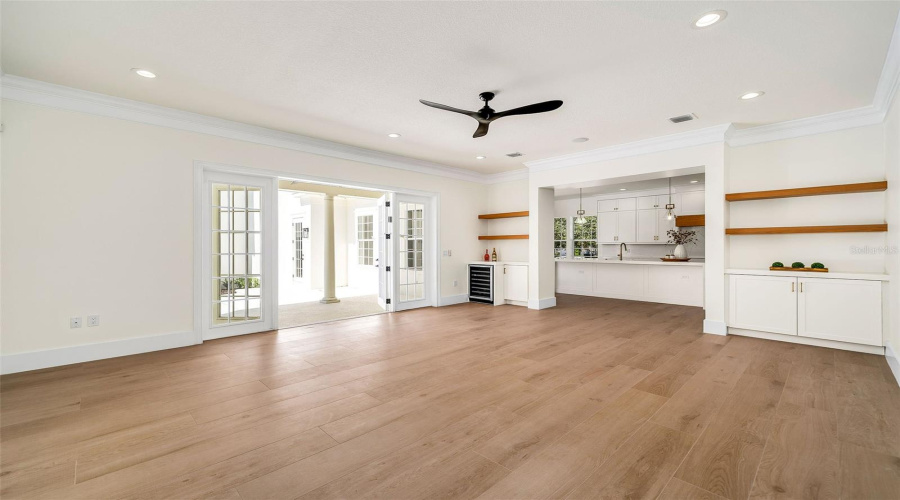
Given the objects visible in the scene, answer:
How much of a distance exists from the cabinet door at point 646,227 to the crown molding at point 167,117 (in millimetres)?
5509

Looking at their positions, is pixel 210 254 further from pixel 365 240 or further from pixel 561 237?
pixel 561 237

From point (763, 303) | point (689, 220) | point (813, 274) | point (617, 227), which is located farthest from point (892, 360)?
point (617, 227)

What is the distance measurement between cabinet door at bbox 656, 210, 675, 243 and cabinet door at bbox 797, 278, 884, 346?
3.85 m

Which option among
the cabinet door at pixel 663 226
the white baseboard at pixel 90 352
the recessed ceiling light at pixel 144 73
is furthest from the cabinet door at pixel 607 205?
the recessed ceiling light at pixel 144 73

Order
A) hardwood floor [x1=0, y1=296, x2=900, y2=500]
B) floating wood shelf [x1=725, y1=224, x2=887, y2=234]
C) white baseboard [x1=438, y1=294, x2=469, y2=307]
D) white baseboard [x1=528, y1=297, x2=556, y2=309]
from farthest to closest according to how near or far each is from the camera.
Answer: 1. white baseboard [x1=438, y1=294, x2=469, y2=307]
2. white baseboard [x1=528, y1=297, x2=556, y2=309]
3. floating wood shelf [x1=725, y1=224, x2=887, y2=234]
4. hardwood floor [x1=0, y1=296, x2=900, y2=500]

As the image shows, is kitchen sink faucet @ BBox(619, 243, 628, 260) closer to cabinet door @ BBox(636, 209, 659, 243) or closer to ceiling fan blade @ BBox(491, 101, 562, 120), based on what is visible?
cabinet door @ BBox(636, 209, 659, 243)

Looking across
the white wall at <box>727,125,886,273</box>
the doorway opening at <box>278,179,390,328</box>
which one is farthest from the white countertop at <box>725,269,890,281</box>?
the doorway opening at <box>278,179,390,328</box>

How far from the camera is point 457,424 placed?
2379 millimetres

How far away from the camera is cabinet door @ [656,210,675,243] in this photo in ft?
25.8

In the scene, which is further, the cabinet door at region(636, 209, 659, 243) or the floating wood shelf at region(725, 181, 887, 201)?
the cabinet door at region(636, 209, 659, 243)

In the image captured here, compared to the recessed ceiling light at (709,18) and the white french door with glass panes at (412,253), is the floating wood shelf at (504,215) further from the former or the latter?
the recessed ceiling light at (709,18)

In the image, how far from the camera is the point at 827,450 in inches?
82.1

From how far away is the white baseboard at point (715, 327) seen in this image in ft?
15.3

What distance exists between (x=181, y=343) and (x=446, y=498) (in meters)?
3.92
